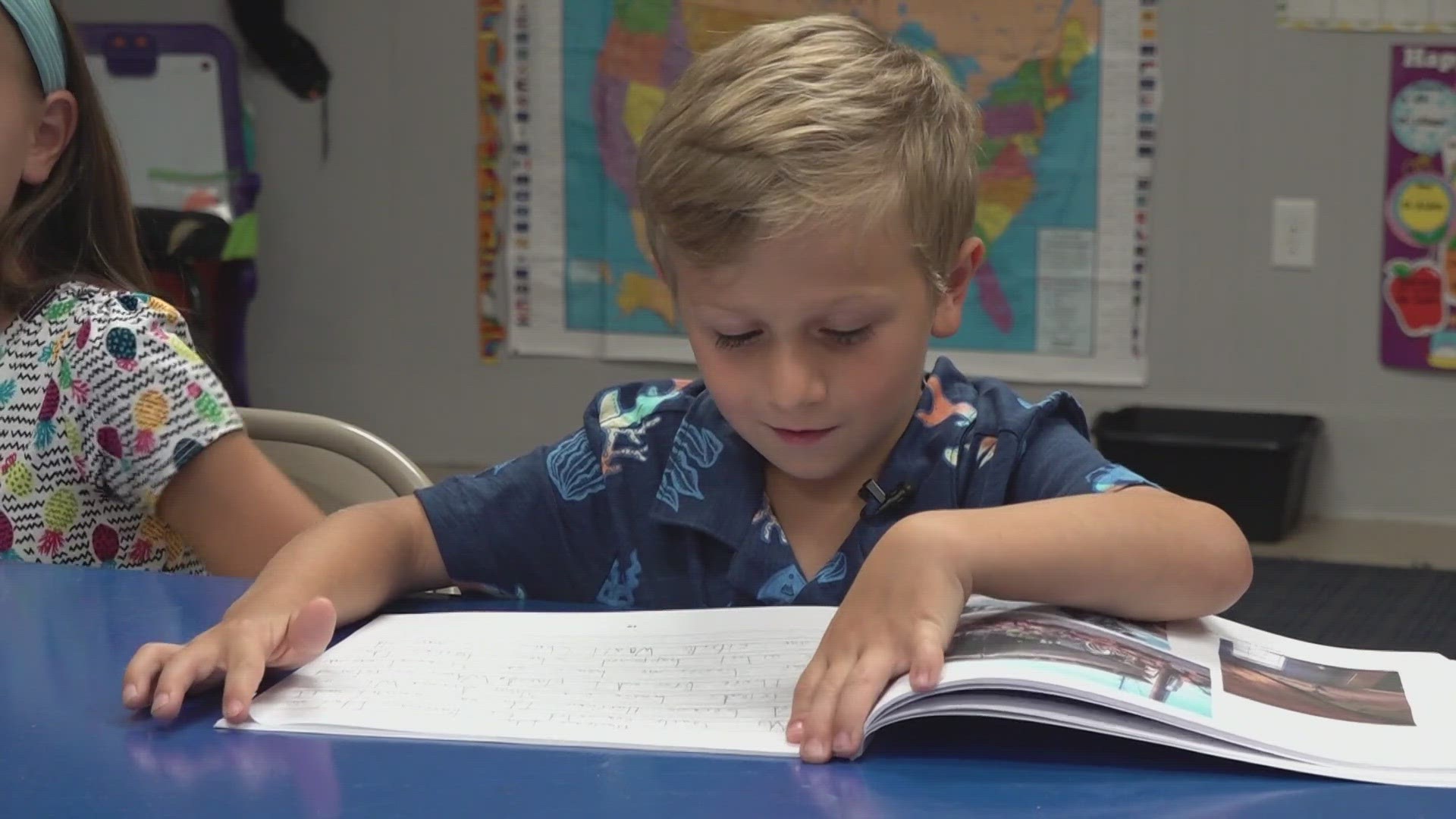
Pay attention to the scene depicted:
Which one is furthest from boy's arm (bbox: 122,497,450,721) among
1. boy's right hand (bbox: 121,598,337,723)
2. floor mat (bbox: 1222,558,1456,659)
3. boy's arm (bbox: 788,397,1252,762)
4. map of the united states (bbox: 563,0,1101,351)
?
map of the united states (bbox: 563,0,1101,351)

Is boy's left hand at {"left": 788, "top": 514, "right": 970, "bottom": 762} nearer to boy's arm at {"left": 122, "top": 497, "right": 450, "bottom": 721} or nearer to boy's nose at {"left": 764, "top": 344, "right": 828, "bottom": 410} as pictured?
boy's nose at {"left": 764, "top": 344, "right": 828, "bottom": 410}

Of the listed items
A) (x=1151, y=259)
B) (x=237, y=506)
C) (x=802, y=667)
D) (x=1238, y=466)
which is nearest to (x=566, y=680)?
(x=802, y=667)

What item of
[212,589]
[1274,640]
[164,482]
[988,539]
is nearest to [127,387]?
[164,482]

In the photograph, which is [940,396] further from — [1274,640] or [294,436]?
[294,436]

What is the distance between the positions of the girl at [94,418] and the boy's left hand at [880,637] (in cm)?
57

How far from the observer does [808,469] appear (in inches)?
37.6

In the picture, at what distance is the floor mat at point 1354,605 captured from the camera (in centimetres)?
228

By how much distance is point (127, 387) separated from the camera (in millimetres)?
1185

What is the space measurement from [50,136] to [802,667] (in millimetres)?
866

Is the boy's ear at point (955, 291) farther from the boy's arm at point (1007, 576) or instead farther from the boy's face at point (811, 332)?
the boy's arm at point (1007, 576)

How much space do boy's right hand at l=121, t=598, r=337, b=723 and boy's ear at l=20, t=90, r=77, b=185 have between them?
63 cm

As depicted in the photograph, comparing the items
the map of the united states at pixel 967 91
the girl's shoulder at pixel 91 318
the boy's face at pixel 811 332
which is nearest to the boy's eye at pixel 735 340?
the boy's face at pixel 811 332

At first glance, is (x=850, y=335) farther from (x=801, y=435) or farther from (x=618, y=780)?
(x=618, y=780)

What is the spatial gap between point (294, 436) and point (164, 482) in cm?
14
